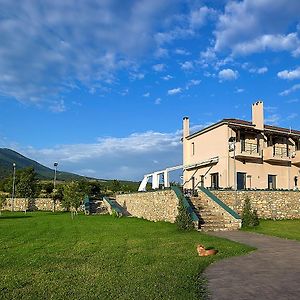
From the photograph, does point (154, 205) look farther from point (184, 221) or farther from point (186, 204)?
point (184, 221)

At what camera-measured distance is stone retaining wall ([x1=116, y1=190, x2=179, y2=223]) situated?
73.9 ft

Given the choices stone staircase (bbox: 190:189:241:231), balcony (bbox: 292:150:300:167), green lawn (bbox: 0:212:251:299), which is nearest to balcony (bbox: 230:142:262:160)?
balcony (bbox: 292:150:300:167)

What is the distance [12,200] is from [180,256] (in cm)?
3856

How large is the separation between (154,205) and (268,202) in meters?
7.57

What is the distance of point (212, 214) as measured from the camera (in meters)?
20.5

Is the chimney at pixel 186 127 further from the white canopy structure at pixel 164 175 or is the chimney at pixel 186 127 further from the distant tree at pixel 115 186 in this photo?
the distant tree at pixel 115 186

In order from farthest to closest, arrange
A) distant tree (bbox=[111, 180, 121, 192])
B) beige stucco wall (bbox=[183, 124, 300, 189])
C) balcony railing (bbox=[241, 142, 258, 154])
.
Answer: distant tree (bbox=[111, 180, 121, 192]), balcony railing (bbox=[241, 142, 258, 154]), beige stucco wall (bbox=[183, 124, 300, 189])

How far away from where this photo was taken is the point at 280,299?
6.52 m

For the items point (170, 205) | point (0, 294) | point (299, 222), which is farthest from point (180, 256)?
point (299, 222)

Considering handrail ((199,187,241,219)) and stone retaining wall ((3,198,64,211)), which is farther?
stone retaining wall ((3,198,64,211))

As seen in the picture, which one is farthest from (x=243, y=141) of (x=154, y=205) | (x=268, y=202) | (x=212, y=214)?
(x=212, y=214)

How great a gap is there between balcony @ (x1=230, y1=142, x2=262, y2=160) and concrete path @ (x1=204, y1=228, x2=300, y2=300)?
16.0 meters

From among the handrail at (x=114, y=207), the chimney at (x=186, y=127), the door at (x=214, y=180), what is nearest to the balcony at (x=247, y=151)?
the door at (x=214, y=180)

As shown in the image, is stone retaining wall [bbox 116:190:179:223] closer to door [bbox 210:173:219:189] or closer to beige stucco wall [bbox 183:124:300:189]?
beige stucco wall [bbox 183:124:300:189]
